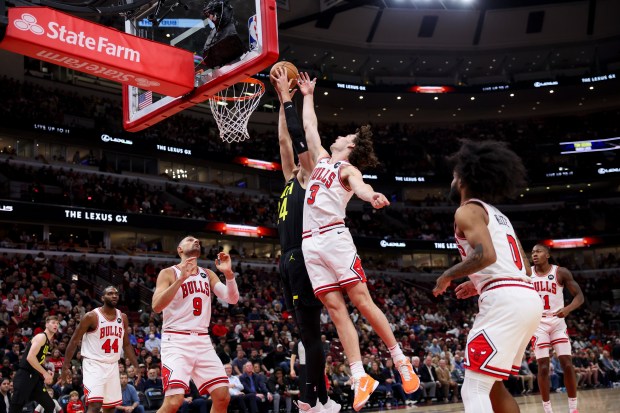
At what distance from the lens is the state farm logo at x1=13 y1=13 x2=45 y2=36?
6.94m

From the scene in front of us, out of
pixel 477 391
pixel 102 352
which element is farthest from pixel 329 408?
pixel 102 352

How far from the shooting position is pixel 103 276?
2645 cm

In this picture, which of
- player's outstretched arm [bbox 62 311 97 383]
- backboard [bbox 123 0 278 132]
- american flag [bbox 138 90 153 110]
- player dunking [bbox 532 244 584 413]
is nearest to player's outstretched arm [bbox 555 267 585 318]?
player dunking [bbox 532 244 584 413]

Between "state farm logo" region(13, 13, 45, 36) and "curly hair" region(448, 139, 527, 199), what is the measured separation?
4929 mm

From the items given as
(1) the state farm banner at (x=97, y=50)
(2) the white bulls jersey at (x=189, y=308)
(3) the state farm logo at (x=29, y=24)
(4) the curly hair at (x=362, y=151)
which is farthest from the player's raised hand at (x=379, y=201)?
(3) the state farm logo at (x=29, y=24)

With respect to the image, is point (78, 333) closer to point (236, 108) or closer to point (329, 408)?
point (236, 108)

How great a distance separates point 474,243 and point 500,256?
0.27 meters

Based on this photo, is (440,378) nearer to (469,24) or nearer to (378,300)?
(378,300)

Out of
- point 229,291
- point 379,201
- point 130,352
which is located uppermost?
point 379,201

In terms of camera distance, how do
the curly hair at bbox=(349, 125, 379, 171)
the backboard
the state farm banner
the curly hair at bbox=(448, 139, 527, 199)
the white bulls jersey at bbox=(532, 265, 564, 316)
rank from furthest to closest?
the white bulls jersey at bbox=(532, 265, 564, 316), the backboard, the state farm banner, the curly hair at bbox=(349, 125, 379, 171), the curly hair at bbox=(448, 139, 527, 199)

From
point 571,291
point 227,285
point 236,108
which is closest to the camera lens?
point 227,285

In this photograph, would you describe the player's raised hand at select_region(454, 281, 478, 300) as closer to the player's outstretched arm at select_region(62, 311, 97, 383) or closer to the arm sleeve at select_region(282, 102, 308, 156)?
the arm sleeve at select_region(282, 102, 308, 156)

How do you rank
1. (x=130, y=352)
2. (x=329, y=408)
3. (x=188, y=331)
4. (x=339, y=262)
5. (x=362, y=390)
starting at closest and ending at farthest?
(x=362, y=390) < (x=339, y=262) < (x=329, y=408) < (x=188, y=331) < (x=130, y=352)

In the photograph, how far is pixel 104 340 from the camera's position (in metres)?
8.97
